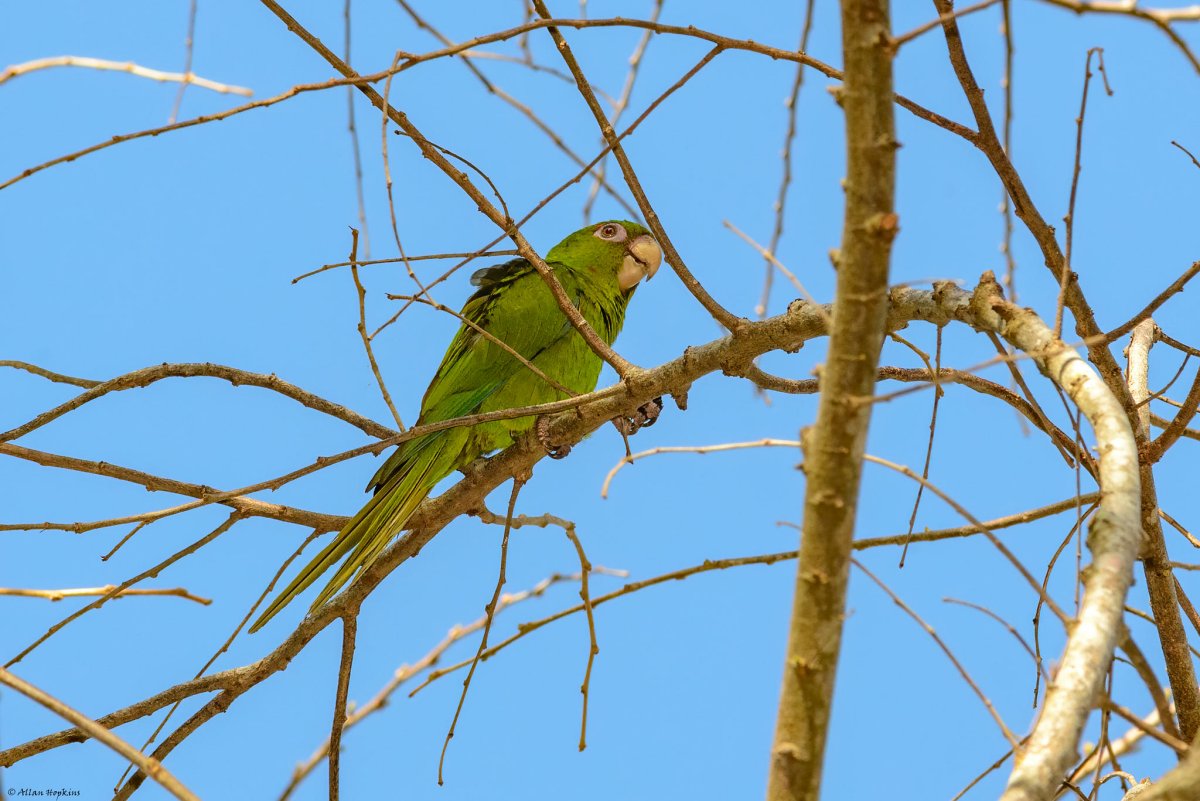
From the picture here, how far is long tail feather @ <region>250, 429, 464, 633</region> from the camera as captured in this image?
9.34ft

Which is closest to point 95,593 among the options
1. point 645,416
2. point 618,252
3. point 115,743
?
point 115,743

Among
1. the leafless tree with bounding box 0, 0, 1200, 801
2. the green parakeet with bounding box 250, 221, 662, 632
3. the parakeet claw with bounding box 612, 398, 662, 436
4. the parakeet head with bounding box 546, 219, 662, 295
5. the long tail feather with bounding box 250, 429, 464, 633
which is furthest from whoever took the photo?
the parakeet head with bounding box 546, 219, 662, 295

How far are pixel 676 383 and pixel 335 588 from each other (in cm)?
112

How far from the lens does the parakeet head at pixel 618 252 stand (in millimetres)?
4391

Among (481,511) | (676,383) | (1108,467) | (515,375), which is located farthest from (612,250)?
(1108,467)

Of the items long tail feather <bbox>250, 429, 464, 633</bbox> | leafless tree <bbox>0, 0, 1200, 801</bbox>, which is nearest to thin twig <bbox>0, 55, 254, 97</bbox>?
leafless tree <bbox>0, 0, 1200, 801</bbox>

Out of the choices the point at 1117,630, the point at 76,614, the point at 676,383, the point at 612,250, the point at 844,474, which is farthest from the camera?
the point at 612,250

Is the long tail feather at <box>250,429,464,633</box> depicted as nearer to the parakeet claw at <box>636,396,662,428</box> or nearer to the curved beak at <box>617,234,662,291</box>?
the parakeet claw at <box>636,396,662,428</box>

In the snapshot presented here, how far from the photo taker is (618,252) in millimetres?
4422

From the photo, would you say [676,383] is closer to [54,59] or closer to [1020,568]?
[1020,568]

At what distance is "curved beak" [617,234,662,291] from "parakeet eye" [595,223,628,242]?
0.21ft

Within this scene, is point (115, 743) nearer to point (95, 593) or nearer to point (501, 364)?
point (95, 593)

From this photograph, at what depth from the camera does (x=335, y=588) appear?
2836mm

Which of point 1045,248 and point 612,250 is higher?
point 612,250
